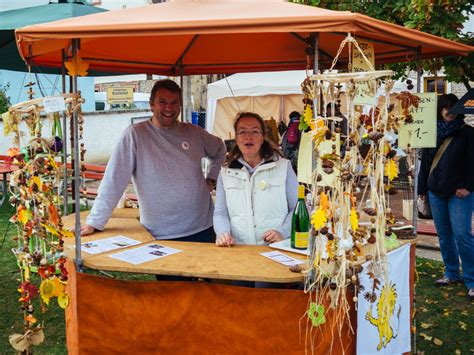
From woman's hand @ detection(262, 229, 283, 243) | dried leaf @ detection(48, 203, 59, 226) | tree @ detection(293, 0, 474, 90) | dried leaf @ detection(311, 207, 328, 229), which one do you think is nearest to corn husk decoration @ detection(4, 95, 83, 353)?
dried leaf @ detection(48, 203, 59, 226)

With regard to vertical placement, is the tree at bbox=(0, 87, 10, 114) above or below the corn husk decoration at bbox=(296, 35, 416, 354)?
above

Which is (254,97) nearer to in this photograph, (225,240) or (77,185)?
(225,240)

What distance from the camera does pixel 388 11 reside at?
18.3 ft

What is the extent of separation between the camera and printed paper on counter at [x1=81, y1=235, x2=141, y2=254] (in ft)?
11.1

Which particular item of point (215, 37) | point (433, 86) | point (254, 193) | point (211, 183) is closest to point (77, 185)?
point (254, 193)

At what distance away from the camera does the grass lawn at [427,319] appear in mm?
4266

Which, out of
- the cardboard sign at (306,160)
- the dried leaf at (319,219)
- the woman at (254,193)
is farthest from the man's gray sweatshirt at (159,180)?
the dried leaf at (319,219)

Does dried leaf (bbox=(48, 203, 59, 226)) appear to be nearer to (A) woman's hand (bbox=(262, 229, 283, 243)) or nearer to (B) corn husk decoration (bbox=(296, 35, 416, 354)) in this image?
(A) woman's hand (bbox=(262, 229, 283, 243))

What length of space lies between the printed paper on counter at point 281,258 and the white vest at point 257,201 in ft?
0.94

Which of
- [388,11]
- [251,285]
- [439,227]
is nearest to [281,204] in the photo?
[251,285]

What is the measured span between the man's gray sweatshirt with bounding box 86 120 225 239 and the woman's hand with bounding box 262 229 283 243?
711mm

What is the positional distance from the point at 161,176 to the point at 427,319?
264 centimetres

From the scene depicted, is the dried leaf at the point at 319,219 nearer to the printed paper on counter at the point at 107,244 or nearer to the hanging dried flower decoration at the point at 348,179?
the hanging dried flower decoration at the point at 348,179

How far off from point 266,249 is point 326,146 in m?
1.03
